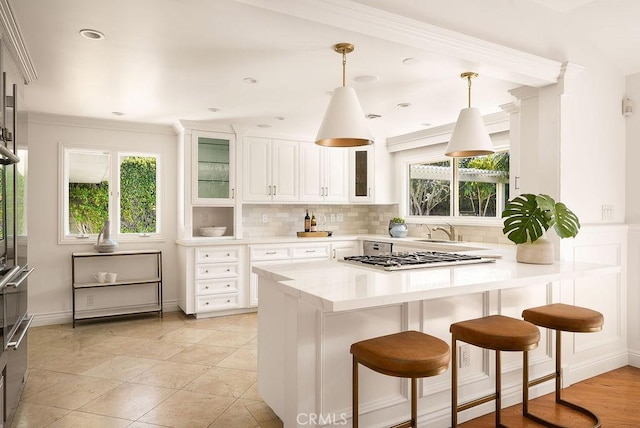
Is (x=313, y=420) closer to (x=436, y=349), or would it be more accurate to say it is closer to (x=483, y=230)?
(x=436, y=349)

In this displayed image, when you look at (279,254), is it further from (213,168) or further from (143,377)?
(143,377)

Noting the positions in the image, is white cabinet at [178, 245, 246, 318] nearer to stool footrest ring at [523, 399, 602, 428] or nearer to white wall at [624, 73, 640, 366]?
stool footrest ring at [523, 399, 602, 428]

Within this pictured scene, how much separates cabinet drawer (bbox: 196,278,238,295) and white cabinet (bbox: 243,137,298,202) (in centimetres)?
108

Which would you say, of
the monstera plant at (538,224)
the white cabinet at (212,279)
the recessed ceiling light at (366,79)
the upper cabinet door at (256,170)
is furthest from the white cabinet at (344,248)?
the monstera plant at (538,224)

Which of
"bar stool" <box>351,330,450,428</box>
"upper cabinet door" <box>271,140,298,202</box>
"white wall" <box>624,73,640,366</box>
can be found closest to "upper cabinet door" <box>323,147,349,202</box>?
"upper cabinet door" <box>271,140,298,202</box>

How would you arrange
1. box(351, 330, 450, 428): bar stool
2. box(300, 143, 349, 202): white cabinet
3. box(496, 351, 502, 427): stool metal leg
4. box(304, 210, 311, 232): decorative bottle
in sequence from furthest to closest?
box(304, 210, 311, 232): decorative bottle, box(300, 143, 349, 202): white cabinet, box(496, 351, 502, 427): stool metal leg, box(351, 330, 450, 428): bar stool

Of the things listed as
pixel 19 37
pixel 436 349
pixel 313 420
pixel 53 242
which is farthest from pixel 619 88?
pixel 53 242

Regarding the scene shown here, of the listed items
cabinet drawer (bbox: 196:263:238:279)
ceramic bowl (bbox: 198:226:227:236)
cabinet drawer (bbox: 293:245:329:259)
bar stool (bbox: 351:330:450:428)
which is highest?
ceramic bowl (bbox: 198:226:227:236)

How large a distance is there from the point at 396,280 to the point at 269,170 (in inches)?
148

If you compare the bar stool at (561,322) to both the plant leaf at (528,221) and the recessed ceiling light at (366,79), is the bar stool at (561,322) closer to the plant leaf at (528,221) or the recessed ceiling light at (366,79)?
the plant leaf at (528,221)

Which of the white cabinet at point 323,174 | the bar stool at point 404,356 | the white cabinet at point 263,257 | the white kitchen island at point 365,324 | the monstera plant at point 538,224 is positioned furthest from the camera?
the white cabinet at point 323,174

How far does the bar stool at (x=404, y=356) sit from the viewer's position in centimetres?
174

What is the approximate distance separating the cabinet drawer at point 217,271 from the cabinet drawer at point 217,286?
60mm

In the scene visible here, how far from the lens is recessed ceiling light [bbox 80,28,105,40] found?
101 inches
